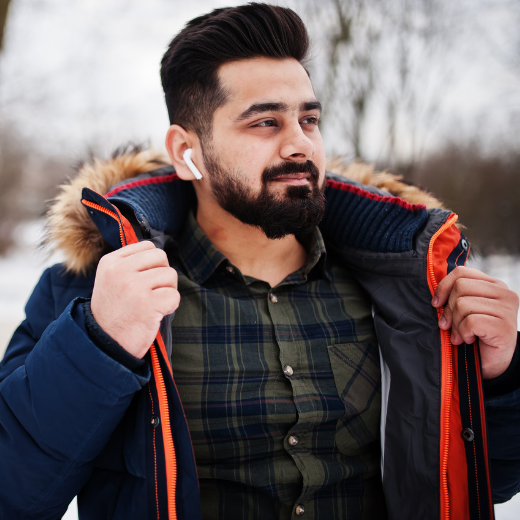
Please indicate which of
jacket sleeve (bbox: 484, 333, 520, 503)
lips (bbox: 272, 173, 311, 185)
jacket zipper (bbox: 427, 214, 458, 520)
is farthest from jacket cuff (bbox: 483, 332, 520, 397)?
lips (bbox: 272, 173, 311, 185)

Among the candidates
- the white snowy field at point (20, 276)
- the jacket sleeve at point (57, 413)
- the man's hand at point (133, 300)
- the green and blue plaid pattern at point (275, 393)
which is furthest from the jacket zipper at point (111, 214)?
the white snowy field at point (20, 276)

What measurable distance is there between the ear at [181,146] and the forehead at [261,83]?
248mm

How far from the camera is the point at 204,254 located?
1.88m

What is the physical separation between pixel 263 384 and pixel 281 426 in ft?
0.55

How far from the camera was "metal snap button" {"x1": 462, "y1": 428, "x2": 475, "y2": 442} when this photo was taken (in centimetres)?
143

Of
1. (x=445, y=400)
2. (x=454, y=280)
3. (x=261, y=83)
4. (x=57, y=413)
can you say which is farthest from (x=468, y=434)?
(x=261, y=83)

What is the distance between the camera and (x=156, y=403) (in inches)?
52.6

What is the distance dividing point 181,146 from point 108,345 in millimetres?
1110

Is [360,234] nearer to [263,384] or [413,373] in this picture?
[413,373]

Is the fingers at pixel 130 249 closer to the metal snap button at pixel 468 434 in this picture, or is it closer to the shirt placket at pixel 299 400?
the shirt placket at pixel 299 400

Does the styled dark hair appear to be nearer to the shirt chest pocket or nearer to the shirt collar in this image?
the shirt collar

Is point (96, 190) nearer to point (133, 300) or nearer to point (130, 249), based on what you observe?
point (130, 249)

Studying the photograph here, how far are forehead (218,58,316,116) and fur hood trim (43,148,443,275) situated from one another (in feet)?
1.81

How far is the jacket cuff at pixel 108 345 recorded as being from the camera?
4.15 ft
